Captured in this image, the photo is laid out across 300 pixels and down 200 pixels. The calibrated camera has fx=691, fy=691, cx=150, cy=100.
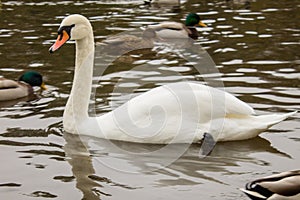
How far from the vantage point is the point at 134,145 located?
708cm

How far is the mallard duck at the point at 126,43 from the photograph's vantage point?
13.5 metres

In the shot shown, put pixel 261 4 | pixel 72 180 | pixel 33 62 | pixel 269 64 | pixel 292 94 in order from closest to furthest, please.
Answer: pixel 72 180 < pixel 292 94 < pixel 269 64 < pixel 33 62 < pixel 261 4

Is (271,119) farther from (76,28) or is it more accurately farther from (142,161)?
(76,28)

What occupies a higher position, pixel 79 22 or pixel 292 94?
pixel 79 22

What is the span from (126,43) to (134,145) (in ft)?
22.4

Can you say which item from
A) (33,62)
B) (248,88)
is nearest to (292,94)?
(248,88)

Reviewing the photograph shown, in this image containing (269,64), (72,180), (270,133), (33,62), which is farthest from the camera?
(33,62)

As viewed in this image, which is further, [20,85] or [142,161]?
[20,85]

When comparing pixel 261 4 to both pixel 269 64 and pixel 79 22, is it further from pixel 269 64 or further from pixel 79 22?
pixel 79 22

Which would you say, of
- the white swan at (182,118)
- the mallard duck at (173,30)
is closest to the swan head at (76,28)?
the white swan at (182,118)

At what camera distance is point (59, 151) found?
709 cm

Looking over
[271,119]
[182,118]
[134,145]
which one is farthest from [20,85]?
[271,119]

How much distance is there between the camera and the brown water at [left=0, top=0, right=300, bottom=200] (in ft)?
19.9

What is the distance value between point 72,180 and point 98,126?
1.14 m
